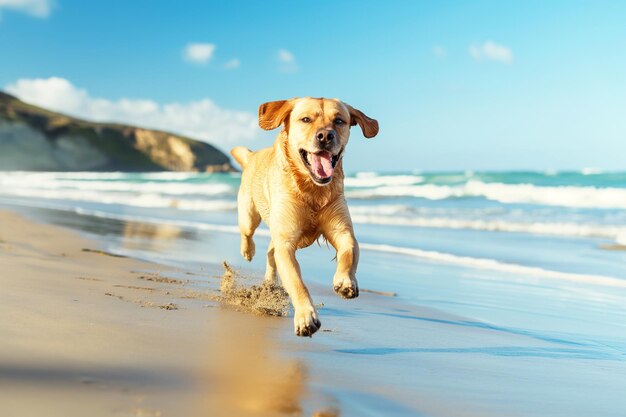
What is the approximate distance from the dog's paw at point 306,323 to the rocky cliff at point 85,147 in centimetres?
9490

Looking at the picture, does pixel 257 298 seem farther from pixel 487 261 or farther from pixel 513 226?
pixel 513 226

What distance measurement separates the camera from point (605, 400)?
3.12 m

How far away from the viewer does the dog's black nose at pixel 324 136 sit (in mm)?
4312

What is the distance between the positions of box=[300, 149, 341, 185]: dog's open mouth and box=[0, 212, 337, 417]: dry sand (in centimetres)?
97

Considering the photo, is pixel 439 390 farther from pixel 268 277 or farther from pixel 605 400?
pixel 268 277

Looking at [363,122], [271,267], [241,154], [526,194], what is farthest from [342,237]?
[526,194]

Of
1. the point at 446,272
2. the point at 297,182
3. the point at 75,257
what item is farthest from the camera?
the point at 446,272

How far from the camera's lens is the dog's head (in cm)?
438

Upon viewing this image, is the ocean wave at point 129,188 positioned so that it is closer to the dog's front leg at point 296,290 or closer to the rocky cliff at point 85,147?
the dog's front leg at point 296,290

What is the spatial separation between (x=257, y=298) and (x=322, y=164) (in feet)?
4.17

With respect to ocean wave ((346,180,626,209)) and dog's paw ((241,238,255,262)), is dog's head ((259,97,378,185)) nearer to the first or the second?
dog's paw ((241,238,255,262))

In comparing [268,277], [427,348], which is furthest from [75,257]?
[427,348]

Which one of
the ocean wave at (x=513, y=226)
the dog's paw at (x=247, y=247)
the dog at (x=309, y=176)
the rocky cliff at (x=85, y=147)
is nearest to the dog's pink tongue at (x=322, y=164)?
the dog at (x=309, y=176)

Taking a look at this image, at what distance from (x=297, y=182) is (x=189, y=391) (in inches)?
82.7
